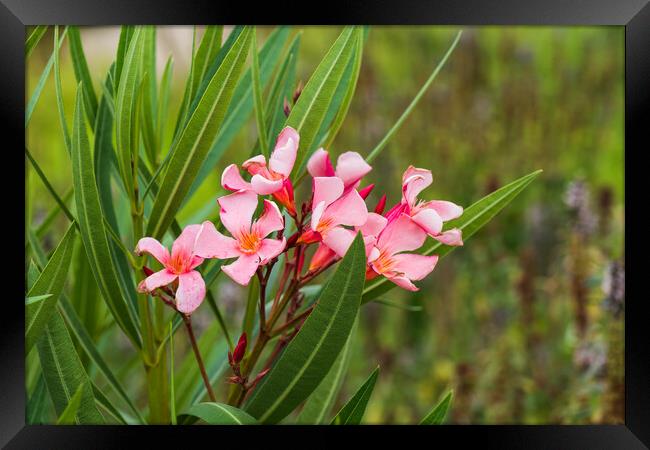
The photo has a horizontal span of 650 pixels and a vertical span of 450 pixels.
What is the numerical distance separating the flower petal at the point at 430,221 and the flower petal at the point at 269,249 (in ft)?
0.25

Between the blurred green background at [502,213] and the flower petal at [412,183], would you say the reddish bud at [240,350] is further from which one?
the blurred green background at [502,213]

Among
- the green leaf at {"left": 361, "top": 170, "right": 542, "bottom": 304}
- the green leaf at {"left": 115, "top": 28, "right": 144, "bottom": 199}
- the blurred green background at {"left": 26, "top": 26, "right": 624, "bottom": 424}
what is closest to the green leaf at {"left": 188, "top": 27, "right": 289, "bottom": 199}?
the green leaf at {"left": 115, "top": 28, "right": 144, "bottom": 199}

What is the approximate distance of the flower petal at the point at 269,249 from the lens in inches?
16.8

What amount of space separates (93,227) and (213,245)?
10 centimetres

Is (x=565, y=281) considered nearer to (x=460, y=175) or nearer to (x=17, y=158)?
(x=460, y=175)

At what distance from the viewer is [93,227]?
1.64ft

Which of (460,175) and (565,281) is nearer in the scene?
(565,281)

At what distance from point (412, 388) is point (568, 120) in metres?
1.03

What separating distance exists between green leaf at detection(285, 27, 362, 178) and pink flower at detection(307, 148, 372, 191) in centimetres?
5

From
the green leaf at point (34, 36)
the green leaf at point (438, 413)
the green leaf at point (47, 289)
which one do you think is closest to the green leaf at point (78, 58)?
the green leaf at point (34, 36)

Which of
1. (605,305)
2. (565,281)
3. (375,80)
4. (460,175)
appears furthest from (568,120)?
(605,305)

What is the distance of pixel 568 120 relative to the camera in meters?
2.33

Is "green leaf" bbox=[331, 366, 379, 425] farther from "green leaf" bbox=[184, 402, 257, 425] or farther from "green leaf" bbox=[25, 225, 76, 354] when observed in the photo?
"green leaf" bbox=[25, 225, 76, 354]
